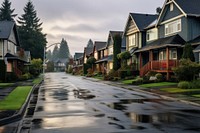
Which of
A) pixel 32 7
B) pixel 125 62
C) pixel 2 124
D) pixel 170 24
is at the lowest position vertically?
pixel 2 124

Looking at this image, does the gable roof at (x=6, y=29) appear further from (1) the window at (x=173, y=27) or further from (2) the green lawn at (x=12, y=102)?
(2) the green lawn at (x=12, y=102)

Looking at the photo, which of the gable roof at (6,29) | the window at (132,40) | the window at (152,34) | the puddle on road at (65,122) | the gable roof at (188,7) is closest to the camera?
the puddle on road at (65,122)

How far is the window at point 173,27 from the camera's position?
36.7 meters

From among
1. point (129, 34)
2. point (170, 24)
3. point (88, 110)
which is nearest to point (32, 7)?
point (129, 34)

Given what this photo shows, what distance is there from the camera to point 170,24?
1523 inches

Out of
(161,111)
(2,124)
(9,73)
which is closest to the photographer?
(2,124)

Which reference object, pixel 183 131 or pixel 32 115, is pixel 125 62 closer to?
pixel 32 115

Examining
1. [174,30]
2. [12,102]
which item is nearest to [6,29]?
[174,30]

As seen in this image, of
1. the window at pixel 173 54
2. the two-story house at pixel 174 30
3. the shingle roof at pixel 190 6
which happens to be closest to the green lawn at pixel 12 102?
the two-story house at pixel 174 30

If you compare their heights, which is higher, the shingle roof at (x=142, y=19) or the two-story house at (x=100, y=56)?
A: the shingle roof at (x=142, y=19)

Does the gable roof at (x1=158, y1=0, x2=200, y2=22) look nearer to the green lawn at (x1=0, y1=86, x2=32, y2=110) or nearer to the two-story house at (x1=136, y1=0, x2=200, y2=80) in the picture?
the two-story house at (x1=136, y1=0, x2=200, y2=80)

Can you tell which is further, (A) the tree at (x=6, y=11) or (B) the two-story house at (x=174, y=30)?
(A) the tree at (x=6, y=11)

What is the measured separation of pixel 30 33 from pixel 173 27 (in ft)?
224

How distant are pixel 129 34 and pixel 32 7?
222 feet
